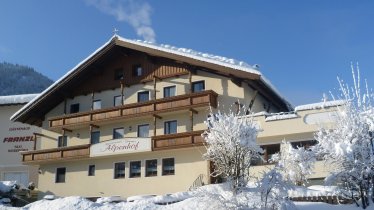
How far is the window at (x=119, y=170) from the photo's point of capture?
101ft

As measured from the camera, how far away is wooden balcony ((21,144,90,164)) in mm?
31484

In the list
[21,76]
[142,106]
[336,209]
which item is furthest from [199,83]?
[21,76]

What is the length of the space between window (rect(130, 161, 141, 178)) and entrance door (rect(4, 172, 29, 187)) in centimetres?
1480

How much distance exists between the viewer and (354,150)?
52.8ft

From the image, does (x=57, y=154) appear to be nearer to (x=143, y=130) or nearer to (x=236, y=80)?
(x=143, y=130)

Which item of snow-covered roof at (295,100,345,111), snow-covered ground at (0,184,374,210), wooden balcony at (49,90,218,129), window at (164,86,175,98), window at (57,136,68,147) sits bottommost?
snow-covered ground at (0,184,374,210)

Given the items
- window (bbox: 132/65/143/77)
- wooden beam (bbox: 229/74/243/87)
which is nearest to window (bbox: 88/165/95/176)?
window (bbox: 132/65/143/77)

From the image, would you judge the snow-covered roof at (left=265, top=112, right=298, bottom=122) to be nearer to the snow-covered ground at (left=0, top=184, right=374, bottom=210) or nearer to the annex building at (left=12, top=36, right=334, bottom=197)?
the annex building at (left=12, top=36, right=334, bottom=197)

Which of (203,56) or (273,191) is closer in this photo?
(273,191)

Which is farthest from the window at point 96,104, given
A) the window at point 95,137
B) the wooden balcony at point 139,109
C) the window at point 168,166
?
the window at point 168,166

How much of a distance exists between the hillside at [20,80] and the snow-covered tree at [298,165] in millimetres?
103853

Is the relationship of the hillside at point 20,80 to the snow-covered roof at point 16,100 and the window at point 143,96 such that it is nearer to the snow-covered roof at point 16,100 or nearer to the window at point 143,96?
the snow-covered roof at point 16,100

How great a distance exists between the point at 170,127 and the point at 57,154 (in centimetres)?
868

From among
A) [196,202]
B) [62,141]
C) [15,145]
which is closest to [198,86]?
[62,141]
